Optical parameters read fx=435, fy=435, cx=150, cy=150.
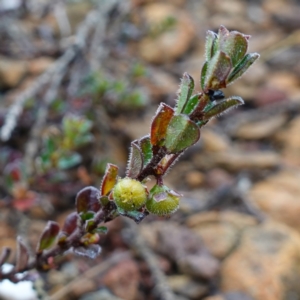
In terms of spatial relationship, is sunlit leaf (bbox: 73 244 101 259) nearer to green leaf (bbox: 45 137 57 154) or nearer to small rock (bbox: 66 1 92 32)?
green leaf (bbox: 45 137 57 154)

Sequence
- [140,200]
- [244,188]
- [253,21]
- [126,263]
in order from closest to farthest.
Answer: [140,200]
[126,263]
[244,188]
[253,21]

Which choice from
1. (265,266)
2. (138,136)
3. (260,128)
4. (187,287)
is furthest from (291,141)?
(187,287)

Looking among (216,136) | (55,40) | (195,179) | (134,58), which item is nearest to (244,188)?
(195,179)

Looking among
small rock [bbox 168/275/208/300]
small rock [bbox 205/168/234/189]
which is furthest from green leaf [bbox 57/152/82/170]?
small rock [bbox 205/168/234/189]

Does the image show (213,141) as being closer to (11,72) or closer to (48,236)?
(11,72)

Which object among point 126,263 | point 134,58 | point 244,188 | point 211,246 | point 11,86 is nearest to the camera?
point 126,263

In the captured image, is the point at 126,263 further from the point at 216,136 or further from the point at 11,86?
the point at 11,86
